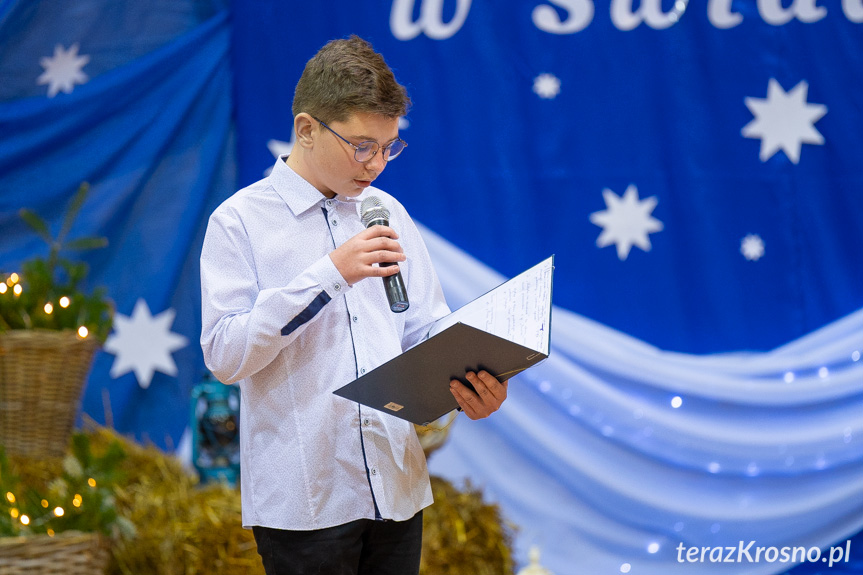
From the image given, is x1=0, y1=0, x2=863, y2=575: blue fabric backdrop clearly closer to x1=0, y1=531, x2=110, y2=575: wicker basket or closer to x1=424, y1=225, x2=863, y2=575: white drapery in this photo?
x1=424, y1=225, x2=863, y2=575: white drapery

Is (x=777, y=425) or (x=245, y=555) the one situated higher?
(x=777, y=425)

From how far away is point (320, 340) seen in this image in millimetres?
1476

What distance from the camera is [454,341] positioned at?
1312mm

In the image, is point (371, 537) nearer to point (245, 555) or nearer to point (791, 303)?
point (245, 555)

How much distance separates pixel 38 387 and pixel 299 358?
1.72 m

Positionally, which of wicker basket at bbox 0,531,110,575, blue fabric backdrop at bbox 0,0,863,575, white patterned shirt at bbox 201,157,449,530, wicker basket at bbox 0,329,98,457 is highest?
Answer: blue fabric backdrop at bbox 0,0,863,575

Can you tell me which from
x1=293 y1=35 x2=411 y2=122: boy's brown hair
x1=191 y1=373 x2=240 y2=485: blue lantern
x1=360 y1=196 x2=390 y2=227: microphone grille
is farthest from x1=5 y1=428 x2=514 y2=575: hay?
x1=293 y1=35 x2=411 y2=122: boy's brown hair

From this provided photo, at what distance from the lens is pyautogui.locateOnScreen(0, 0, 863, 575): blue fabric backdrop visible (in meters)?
2.94

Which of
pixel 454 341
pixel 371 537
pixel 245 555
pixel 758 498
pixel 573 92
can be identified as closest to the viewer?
pixel 454 341

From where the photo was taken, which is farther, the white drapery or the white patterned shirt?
the white drapery

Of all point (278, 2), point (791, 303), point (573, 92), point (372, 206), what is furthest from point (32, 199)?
point (791, 303)

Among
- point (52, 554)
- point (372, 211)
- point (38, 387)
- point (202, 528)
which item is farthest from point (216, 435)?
point (372, 211)

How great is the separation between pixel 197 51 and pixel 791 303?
234cm

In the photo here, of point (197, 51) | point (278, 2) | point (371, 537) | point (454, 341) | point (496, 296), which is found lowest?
point (371, 537)
